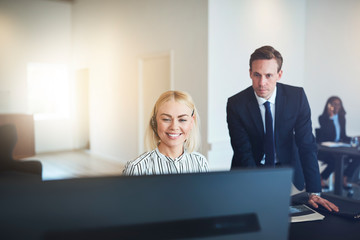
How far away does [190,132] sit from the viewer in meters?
1.16

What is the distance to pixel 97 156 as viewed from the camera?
4.89 meters

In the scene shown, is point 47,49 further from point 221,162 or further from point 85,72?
point 221,162

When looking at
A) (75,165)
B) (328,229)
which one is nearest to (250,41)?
(328,229)

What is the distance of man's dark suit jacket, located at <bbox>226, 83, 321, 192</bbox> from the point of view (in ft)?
4.10

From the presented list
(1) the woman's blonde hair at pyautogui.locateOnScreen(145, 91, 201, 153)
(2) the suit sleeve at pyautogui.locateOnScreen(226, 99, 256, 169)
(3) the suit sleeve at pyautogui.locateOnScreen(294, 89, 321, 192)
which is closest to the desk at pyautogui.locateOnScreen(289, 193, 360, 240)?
(3) the suit sleeve at pyautogui.locateOnScreen(294, 89, 321, 192)

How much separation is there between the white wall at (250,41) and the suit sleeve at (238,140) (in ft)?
Answer: 0.22

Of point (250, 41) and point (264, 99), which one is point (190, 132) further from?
point (250, 41)

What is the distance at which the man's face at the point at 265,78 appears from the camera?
4.09ft

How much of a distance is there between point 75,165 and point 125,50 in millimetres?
1746

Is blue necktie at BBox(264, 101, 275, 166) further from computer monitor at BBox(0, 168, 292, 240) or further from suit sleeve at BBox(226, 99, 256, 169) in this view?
computer monitor at BBox(0, 168, 292, 240)

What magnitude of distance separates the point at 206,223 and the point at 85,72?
4.27 m

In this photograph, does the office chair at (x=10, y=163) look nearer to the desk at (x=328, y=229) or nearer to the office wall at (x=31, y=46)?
the office wall at (x=31, y=46)

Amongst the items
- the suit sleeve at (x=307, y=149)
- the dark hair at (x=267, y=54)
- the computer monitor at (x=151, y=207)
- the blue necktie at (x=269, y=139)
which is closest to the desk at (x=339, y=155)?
the suit sleeve at (x=307, y=149)

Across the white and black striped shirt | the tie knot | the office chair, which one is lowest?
the office chair
